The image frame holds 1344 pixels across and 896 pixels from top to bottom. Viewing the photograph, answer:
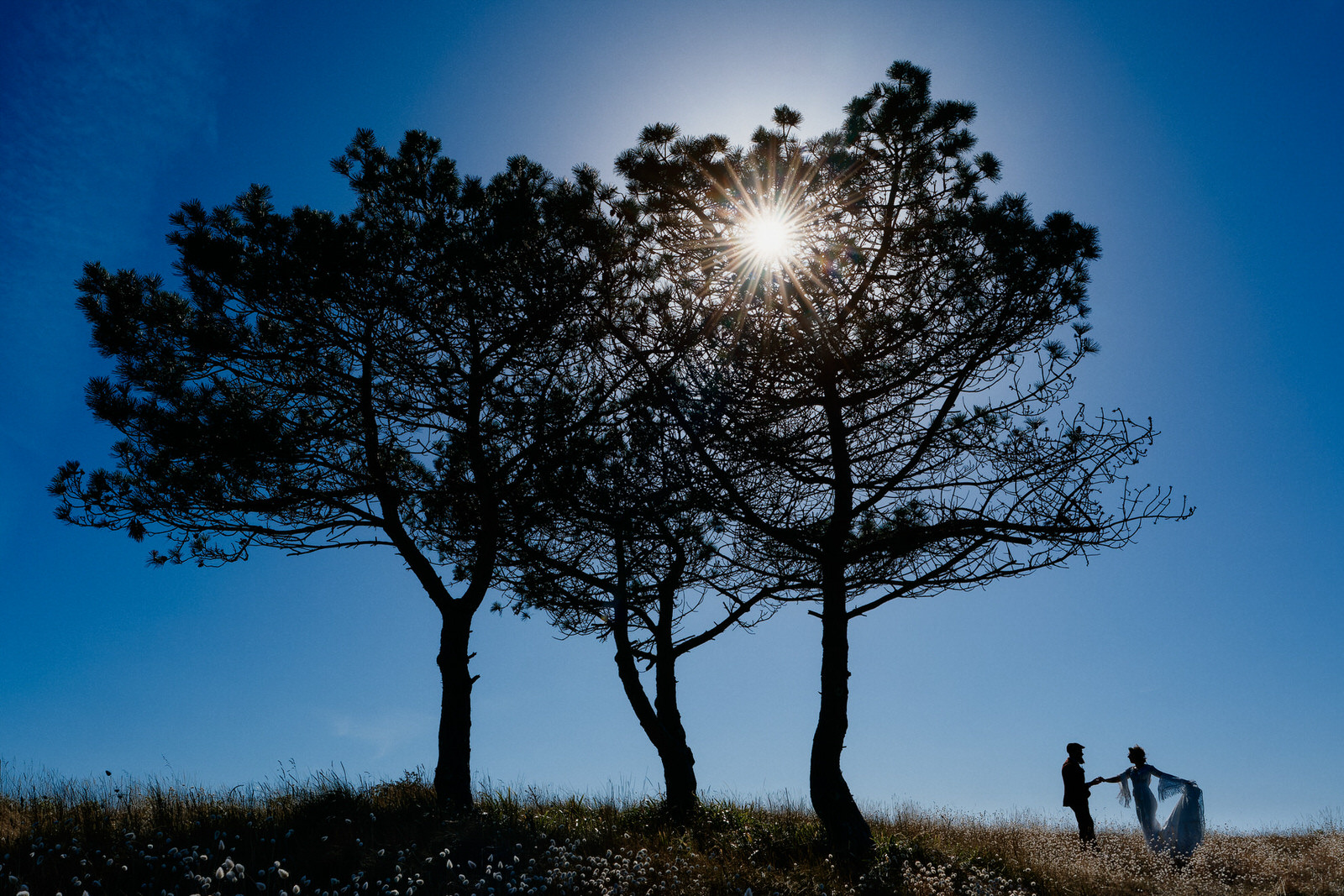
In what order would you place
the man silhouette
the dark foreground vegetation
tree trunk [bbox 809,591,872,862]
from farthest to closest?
the man silhouette < tree trunk [bbox 809,591,872,862] < the dark foreground vegetation

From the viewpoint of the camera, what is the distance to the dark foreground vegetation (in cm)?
709

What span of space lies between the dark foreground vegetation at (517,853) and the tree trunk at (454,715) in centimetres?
33

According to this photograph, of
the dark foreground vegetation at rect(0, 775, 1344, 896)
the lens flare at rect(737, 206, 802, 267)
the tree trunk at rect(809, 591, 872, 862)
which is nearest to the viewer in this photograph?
the dark foreground vegetation at rect(0, 775, 1344, 896)

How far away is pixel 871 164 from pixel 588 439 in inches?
196

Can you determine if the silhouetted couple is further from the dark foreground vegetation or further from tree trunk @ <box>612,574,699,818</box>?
tree trunk @ <box>612,574,699,818</box>

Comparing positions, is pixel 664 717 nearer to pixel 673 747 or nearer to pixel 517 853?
pixel 673 747

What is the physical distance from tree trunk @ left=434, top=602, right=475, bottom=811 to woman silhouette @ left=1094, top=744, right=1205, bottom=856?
28.7ft

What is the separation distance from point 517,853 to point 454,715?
2.85 metres

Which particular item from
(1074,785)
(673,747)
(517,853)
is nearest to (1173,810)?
(1074,785)

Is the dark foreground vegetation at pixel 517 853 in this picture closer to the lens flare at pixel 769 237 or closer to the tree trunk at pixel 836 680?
the tree trunk at pixel 836 680

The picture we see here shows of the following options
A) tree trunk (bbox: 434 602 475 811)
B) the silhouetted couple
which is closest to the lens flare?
tree trunk (bbox: 434 602 475 811)

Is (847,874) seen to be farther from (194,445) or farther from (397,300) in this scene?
(194,445)

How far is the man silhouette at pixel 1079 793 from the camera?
1181 cm

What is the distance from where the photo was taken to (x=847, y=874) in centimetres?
888
